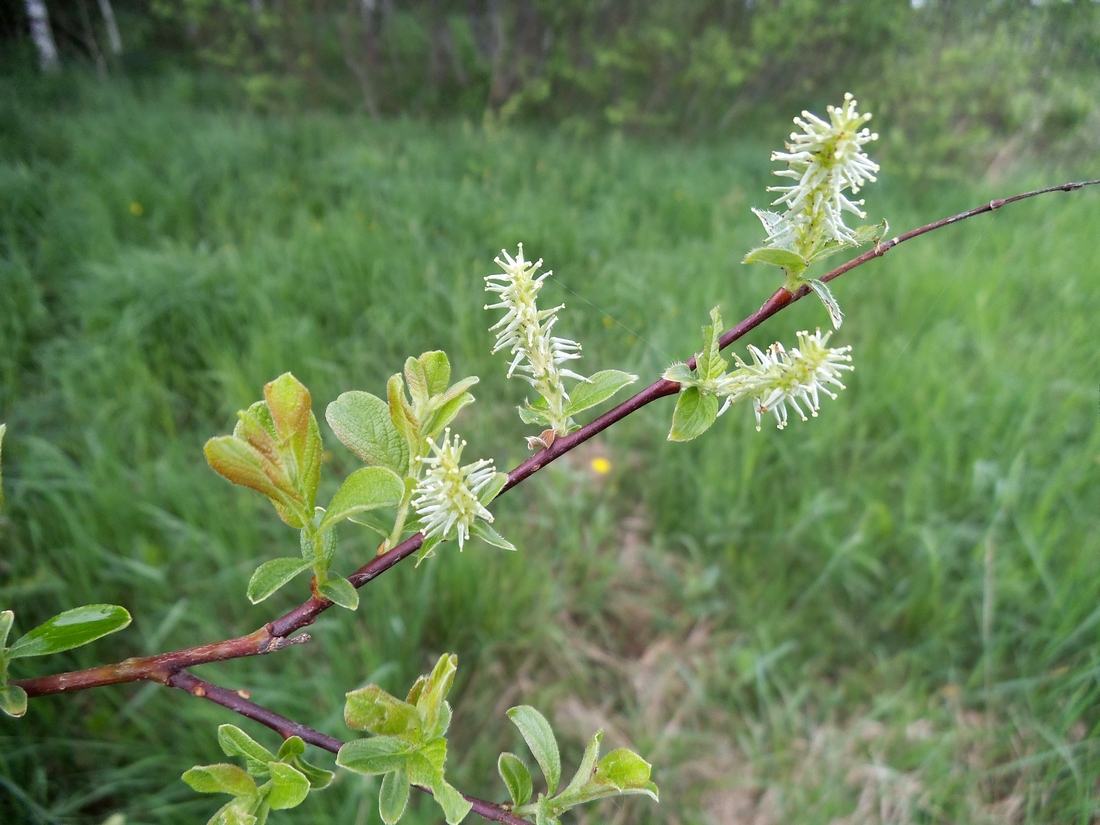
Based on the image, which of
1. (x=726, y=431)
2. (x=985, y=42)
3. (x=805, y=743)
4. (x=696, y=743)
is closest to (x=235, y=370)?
(x=726, y=431)

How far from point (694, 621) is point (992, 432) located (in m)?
0.91

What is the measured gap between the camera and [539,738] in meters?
0.42

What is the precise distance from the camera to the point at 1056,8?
2.41m

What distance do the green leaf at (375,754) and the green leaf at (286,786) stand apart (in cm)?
2

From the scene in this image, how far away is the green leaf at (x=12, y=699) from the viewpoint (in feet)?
1.13

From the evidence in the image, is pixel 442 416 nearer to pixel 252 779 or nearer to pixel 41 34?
pixel 252 779

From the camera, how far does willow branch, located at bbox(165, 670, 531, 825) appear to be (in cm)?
34

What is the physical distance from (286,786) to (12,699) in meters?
0.14

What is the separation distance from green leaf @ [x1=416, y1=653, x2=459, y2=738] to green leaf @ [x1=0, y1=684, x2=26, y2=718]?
194 mm

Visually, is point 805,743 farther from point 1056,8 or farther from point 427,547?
point 1056,8

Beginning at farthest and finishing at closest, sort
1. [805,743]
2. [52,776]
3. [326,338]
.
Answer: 1. [326,338]
2. [805,743]
3. [52,776]

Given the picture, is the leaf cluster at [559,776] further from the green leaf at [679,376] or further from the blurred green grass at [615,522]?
the blurred green grass at [615,522]

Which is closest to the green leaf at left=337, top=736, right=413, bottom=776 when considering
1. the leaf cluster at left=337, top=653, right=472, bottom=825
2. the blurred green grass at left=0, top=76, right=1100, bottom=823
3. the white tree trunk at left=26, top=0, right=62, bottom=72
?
the leaf cluster at left=337, top=653, right=472, bottom=825

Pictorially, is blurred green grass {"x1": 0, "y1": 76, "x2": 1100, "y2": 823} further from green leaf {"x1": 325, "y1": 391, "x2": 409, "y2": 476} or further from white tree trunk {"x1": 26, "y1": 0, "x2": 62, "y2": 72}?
white tree trunk {"x1": 26, "y1": 0, "x2": 62, "y2": 72}
